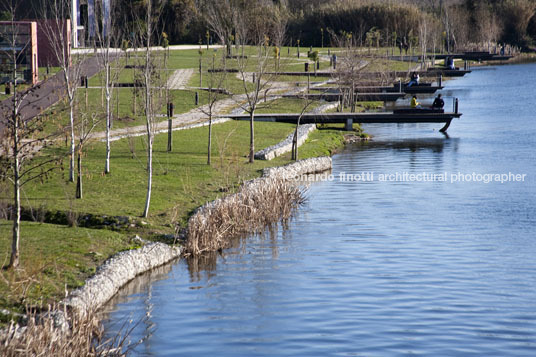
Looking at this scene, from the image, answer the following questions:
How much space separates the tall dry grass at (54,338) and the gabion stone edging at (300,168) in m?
16.4

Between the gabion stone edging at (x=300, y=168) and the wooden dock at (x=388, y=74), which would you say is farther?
the wooden dock at (x=388, y=74)

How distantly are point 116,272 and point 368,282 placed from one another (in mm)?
6161

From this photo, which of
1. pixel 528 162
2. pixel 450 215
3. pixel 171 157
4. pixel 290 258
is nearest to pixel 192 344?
pixel 290 258

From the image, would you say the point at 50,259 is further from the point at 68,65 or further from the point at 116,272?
the point at 68,65

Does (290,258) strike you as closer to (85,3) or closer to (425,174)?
(425,174)

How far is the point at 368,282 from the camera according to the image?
1925 cm

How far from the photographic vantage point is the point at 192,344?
15.3 meters

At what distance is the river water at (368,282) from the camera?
15492 mm

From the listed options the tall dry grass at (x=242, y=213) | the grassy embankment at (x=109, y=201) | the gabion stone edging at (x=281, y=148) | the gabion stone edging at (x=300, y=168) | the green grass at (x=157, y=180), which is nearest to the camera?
the grassy embankment at (x=109, y=201)

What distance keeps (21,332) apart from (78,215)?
933 centimetres

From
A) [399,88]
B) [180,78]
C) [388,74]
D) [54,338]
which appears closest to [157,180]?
[54,338]

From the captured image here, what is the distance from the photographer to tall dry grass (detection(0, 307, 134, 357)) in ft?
38.3

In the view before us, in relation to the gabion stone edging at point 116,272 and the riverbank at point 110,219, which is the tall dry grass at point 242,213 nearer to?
the riverbank at point 110,219

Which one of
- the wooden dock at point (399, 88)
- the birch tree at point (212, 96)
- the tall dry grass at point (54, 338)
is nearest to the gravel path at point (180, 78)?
the birch tree at point (212, 96)
